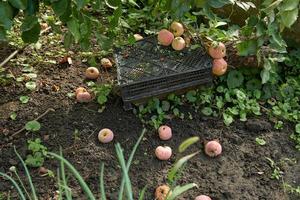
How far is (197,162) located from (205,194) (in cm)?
20

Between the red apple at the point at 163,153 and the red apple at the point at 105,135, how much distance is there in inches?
9.7

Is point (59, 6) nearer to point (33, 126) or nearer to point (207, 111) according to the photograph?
point (33, 126)

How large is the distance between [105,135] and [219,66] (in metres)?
0.74

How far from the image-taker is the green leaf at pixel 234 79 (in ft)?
9.12

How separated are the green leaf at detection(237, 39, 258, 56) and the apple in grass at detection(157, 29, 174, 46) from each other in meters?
0.40

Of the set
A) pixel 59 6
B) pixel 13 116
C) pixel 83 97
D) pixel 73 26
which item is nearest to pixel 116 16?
pixel 73 26

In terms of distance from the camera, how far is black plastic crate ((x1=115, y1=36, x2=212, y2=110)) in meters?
2.56

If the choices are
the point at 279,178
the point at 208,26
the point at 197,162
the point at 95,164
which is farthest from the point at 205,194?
the point at 208,26

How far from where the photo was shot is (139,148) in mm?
2463

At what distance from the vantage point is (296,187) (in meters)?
2.34

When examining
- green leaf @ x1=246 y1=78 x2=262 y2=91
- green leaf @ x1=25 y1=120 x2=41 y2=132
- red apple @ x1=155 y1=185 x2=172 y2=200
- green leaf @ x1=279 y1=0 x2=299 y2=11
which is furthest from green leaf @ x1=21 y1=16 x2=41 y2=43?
green leaf @ x1=246 y1=78 x2=262 y2=91

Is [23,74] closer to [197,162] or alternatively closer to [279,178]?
[197,162]

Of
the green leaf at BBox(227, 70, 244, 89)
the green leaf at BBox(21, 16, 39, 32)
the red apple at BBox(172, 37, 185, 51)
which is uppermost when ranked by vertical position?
the green leaf at BBox(21, 16, 39, 32)

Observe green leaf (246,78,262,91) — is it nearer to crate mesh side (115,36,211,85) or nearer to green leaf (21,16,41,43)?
crate mesh side (115,36,211,85)
